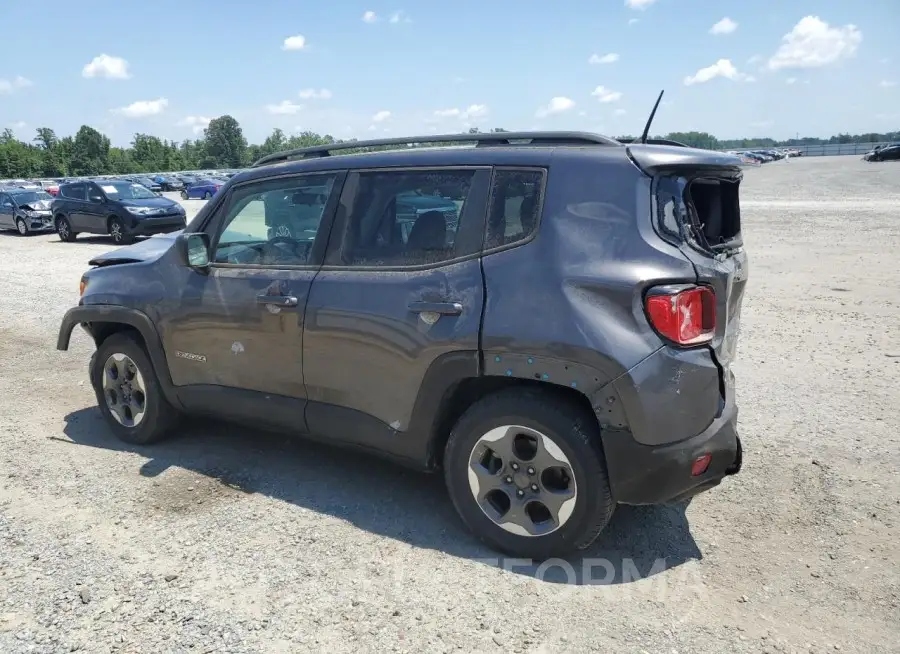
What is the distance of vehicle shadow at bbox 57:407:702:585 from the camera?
3.16 meters

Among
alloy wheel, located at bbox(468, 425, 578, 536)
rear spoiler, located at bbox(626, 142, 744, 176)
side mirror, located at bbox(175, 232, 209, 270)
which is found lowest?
alloy wheel, located at bbox(468, 425, 578, 536)

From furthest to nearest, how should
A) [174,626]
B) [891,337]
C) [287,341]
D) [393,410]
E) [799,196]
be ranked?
[799,196] → [891,337] → [287,341] → [393,410] → [174,626]

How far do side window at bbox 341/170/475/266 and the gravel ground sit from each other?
141cm

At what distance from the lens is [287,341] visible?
3678mm

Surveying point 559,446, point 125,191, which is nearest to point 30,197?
point 125,191

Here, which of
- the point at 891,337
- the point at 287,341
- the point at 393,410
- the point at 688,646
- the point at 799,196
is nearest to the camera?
the point at 688,646

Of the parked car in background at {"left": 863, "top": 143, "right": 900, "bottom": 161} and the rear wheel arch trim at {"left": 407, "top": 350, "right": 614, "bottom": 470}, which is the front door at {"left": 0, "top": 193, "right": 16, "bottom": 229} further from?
the parked car in background at {"left": 863, "top": 143, "right": 900, "bottom": 161}

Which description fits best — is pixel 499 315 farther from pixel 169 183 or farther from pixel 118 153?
pixel 118 153

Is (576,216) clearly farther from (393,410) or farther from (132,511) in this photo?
(132,511)

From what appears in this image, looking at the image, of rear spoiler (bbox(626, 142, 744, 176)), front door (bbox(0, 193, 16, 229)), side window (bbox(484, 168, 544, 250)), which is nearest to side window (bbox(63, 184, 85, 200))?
front door (bbox(0, 193, 16, 229))

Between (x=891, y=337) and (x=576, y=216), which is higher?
(x=576, y=216)

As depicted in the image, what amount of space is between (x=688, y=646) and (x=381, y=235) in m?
2.33

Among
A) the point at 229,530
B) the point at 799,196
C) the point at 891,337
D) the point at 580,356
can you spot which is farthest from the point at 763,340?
the point at 799,196

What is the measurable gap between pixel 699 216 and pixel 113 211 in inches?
719
